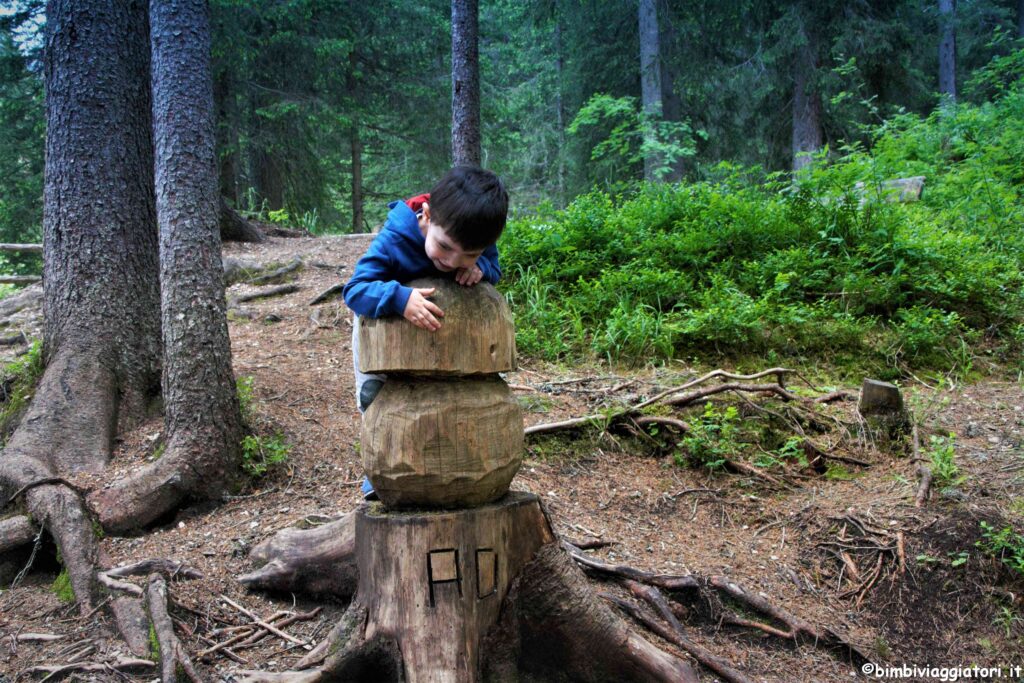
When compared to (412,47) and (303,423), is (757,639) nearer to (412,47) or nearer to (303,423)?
(303,423)

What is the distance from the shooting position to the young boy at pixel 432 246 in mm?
2355

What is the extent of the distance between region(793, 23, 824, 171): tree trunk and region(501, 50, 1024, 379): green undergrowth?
21.2 ft

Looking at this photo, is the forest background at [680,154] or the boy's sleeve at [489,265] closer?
the boy's sleeve at [489,265]

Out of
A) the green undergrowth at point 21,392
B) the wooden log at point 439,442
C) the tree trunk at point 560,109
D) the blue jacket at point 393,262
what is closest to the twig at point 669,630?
the wooden log at point 439,442

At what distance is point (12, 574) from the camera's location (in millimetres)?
3912

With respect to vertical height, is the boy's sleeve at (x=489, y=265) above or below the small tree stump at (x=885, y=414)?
above

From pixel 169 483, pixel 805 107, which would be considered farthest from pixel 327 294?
pixel 805 107

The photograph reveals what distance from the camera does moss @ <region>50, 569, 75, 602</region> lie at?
359 centimetres

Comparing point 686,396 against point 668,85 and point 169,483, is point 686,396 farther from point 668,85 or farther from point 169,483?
point 668,85

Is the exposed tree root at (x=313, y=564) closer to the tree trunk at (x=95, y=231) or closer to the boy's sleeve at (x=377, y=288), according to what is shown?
the boy's sleeve at (x=377, y=288)

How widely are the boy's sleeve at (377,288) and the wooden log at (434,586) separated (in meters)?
0.82

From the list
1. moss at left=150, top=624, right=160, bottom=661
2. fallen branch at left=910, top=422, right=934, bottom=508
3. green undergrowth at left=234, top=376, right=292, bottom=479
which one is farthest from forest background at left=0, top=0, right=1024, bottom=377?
moss at left=150, top=624, right=160, bottom=661

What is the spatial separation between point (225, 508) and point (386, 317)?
2701 millimetres

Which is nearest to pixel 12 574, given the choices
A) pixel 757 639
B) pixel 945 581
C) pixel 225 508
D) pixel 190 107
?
pixel 225 508
